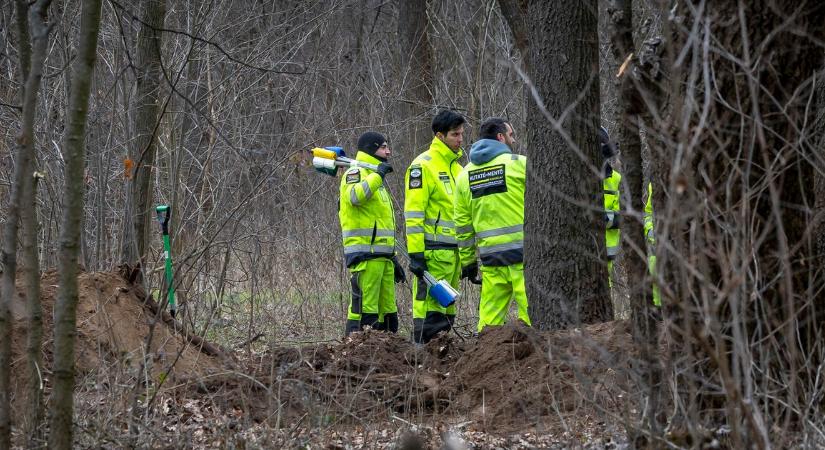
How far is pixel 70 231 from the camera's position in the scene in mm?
4008

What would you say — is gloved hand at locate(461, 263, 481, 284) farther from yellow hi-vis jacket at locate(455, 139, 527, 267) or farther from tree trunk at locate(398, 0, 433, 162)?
tree trunk at locate(398, 0, 433, 162)

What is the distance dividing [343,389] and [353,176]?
361cm

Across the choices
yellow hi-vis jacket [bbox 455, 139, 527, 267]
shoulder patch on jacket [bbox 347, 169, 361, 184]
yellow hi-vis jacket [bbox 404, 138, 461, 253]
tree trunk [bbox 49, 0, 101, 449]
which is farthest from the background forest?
yellow hi-vis jacket [bbox 404, 138, 461, 253]

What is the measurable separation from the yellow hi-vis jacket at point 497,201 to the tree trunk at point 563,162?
3.02ft

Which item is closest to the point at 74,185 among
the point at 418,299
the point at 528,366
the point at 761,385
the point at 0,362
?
the point at 0,362

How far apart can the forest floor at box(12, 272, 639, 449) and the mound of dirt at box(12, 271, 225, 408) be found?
0.03 ft

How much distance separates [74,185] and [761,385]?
288 centimetres

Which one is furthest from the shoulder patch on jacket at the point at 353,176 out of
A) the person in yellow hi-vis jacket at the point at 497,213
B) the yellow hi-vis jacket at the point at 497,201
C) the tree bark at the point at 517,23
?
the tree bark at the point at 517,23

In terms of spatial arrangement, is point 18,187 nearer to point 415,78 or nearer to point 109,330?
point 109,330

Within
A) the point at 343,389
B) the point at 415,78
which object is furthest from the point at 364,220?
the point at 415,78

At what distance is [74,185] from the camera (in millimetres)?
4039

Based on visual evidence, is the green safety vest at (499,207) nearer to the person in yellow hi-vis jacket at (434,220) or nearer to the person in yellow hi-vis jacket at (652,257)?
the person in yellow hi-vis jacket at (434,220)

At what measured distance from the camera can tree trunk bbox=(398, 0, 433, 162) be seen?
1445cm

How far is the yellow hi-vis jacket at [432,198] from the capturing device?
9.48 m
